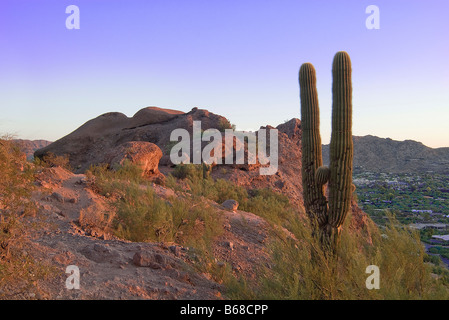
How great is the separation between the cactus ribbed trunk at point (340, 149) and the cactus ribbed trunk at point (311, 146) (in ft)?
1.13

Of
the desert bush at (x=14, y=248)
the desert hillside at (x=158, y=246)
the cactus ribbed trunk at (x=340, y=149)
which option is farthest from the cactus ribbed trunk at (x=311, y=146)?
the desert bush at (x=14, y=248)

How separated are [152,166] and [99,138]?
10.2 m

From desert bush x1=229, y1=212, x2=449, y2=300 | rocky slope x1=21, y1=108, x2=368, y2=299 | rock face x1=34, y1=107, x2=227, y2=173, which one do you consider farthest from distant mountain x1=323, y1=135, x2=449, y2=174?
desert bush x1=229, y1=212, x2=449, y2=300

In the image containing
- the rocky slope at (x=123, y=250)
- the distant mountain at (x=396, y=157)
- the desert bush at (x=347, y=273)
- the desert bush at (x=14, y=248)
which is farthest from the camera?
the distant mountain at (x=396, y=157)

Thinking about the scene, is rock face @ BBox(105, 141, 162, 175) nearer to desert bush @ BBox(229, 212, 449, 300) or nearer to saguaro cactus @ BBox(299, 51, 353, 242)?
saguaro cactus @ BBox(299, 51, 353, 242)

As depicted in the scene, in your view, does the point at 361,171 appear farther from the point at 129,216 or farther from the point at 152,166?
the point at 129,216

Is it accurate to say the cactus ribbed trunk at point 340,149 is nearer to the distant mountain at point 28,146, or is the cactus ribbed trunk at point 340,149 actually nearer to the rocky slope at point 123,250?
the rocky slope at point 123,250

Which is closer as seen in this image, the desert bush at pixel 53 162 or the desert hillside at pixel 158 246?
the desert hillside at pixel 158 246

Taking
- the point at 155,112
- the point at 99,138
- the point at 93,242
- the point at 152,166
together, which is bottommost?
the point at 93,242

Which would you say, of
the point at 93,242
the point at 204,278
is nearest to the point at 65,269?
the point at 93,242

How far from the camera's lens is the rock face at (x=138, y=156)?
15164mm

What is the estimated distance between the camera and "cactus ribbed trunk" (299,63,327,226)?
7035mm

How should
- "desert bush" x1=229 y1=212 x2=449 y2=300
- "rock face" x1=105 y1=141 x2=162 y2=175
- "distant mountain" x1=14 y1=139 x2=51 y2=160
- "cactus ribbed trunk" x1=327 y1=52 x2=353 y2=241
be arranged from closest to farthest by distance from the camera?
"desert bush" x1=229 y1=212 x2=449 y2=300
"cactus ribbed trunk" x1=327 y1=52 x2=353 y2=241
"distant mountain" x1=14 y1=139 x2=51 y2=160
"rock face" x1=105 y1=141 x2=162 y2=175

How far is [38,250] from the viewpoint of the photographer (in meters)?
6.02
